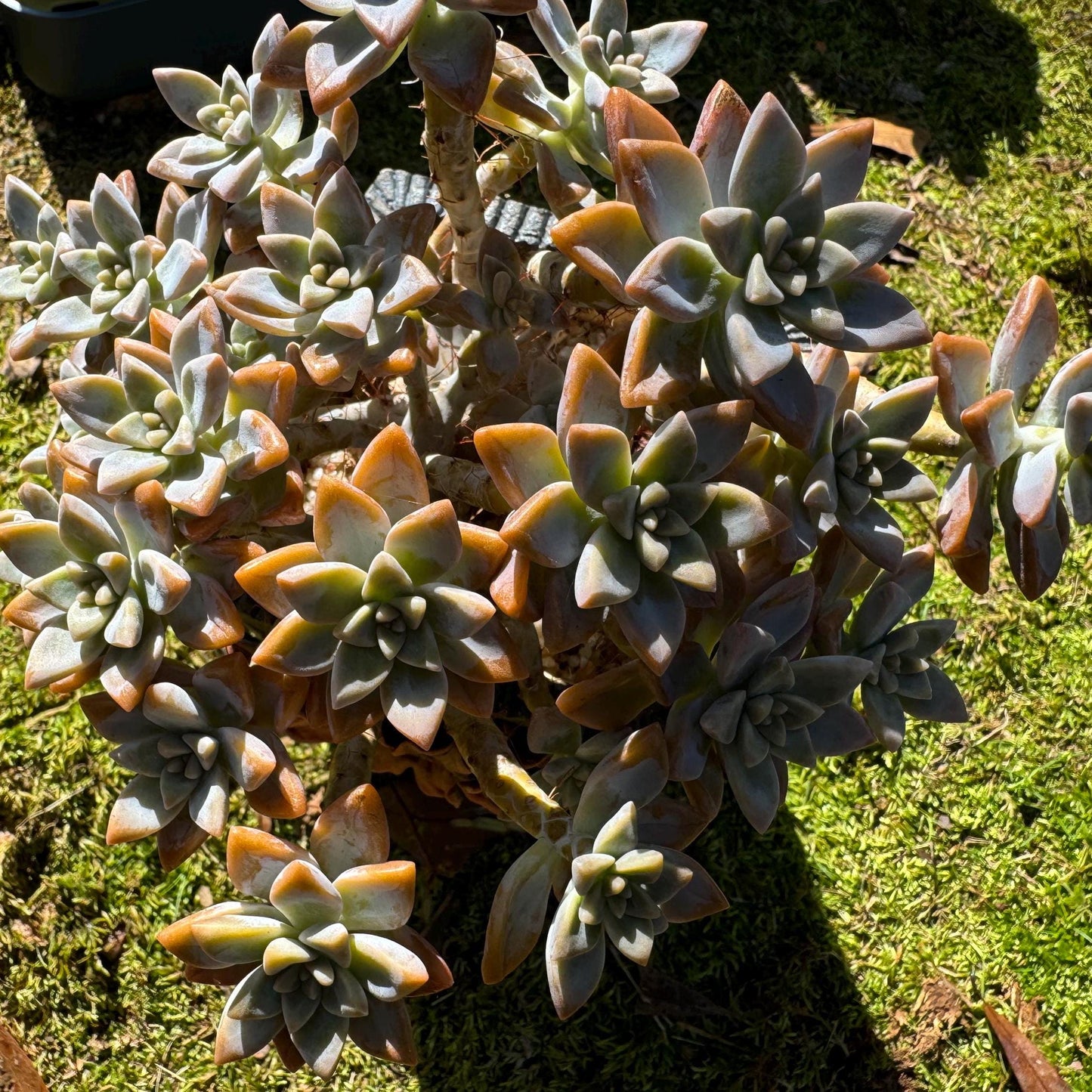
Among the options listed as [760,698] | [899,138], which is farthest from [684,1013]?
[899,138]

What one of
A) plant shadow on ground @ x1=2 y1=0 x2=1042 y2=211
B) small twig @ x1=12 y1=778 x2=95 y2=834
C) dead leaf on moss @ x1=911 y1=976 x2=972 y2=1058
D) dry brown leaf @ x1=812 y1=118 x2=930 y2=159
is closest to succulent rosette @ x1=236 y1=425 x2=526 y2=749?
small twig @ x1=12 y1=778 x2=95 y2=834

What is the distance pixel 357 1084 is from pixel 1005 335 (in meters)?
1.27

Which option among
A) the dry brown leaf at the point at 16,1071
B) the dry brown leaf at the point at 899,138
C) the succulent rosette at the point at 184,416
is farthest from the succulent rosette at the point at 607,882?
the dry brown leaf at the point at 899,138

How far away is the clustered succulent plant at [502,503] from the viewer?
0.83 m

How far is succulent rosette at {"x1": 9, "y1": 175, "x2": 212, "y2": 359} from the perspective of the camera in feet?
3.52

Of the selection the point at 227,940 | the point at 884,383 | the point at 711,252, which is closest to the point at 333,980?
the point at 227,940

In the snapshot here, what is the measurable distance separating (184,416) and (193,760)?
12.2 inches

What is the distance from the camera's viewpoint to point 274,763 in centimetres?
91

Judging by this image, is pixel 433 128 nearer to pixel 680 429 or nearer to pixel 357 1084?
pixel 680 429

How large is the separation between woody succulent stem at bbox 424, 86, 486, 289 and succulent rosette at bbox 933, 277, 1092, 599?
1.57 feet

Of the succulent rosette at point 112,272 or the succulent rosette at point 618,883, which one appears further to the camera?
the succulent rosette at point 112,272

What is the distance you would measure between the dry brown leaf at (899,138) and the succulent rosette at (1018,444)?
1.30 meters

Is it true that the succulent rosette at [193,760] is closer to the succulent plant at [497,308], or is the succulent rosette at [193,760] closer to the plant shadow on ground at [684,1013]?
the succulent plant at [497,308]

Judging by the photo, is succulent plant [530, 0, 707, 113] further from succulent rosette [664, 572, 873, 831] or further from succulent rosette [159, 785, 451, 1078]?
succulent rosette [159, 785, 451, 1078]
